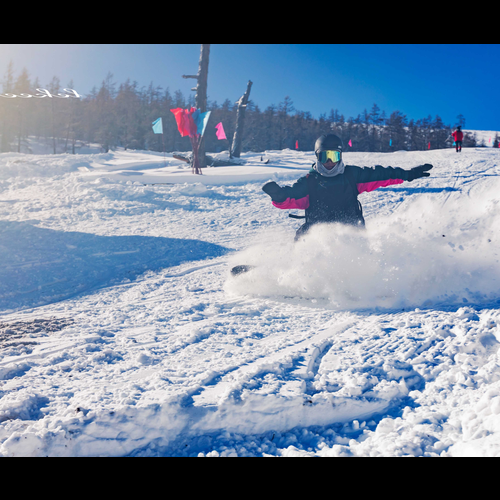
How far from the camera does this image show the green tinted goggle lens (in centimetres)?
481

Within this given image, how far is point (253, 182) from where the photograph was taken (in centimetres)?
1340

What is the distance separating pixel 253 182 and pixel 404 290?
1005 centimetres

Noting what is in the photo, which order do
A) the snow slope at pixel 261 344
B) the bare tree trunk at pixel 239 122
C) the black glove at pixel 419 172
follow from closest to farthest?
1. the snow slope at pixel 261 344
2. the black glove at pixel 419 172
3. the bare tree trunk at pixel 239 122

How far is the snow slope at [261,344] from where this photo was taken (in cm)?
196

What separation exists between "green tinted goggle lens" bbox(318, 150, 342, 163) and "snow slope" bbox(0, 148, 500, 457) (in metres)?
0.95

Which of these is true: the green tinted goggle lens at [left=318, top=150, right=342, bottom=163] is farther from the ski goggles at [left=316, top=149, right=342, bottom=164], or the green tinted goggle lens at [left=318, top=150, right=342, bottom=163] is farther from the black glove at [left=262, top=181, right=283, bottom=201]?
the black glove at [left=262, top=181, right=283, bottom=201]

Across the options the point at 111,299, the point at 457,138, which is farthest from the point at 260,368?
the point at 457,138

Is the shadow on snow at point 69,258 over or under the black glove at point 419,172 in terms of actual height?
under

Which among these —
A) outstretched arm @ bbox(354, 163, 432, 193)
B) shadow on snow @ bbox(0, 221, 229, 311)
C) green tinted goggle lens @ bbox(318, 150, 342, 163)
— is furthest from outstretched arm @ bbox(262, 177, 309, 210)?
shadow on snow @ bbox(0, 221, 229, 311)

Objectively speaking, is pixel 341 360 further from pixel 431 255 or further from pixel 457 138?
pixel 457 138

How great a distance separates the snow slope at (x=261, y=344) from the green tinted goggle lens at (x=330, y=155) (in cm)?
95

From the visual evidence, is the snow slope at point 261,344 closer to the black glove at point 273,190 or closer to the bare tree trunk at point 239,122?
the black glove at point 273,190

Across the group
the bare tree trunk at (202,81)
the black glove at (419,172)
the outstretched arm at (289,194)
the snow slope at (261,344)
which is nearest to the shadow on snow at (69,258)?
the snow slope at (261,344)

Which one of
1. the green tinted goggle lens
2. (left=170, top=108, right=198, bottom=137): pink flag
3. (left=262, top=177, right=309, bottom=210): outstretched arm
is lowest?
(left=262, top=177, right=309, bottom=210): outstretched arm
